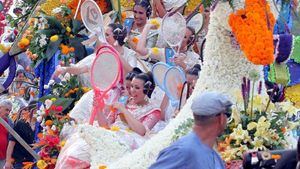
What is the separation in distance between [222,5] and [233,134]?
3.77 feet

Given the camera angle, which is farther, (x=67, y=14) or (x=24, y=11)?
(x=24, y=11)

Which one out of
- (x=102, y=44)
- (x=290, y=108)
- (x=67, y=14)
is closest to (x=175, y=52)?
(x=102, y=44)

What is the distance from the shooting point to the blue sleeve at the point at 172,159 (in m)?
5.36

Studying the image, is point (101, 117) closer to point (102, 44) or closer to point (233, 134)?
point (102, 44)

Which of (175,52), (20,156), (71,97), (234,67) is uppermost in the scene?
(234,67)

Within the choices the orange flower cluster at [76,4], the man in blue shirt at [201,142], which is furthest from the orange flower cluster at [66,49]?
the man in blue shirt at [201,142]

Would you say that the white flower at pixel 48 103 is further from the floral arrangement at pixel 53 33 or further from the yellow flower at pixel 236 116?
the yellow flower at pixel 236 116

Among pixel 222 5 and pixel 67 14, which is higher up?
pixel 222 5

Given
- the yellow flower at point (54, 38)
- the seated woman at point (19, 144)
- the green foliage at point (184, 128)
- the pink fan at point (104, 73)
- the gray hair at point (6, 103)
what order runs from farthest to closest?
the gray hair at point (6, 103)
the seated woman at point (19, 144)
the yellow flower at point (54, 38)
the pink fan at point (104, 73)
the green foliage at point (184, 128)

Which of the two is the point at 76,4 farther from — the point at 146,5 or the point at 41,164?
the point at 41,164

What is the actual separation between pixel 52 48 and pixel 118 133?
253cm

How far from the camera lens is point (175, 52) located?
10.1 metres

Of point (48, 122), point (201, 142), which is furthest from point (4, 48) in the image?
point (201, 142)

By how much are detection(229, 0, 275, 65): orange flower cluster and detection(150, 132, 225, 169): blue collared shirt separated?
2351 millimetres
